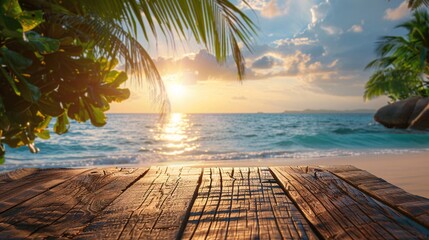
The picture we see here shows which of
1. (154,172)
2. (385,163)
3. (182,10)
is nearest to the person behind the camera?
(154,172)

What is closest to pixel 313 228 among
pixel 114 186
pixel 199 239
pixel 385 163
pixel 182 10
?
pixel 199 239

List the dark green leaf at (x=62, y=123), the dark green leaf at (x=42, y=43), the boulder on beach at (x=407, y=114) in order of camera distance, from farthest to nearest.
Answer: the boulder on beach at (x=407, y=114)
the dark green leaf at (x=62, y=123)
the dark green leaf at (x=42, y=43)

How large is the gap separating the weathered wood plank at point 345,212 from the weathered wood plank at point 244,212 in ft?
0.18

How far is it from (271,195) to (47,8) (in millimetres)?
2243

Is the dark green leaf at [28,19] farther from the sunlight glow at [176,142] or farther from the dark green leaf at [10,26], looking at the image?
the sunlight glow at [176,142]

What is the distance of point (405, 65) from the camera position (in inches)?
898

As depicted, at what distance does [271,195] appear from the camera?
5.35 ft

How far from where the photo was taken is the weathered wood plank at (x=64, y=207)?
1.26 meters

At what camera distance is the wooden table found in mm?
1206

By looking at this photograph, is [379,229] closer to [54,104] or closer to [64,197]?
[64,197]

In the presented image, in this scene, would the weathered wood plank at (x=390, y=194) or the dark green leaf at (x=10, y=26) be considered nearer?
the weathered wood plank at (x=390, y=194)

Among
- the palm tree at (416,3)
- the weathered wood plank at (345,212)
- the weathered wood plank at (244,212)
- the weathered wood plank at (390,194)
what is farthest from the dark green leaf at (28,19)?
the palm tree at (416,3)

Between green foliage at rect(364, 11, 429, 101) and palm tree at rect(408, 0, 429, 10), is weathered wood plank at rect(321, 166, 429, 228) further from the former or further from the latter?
green foliage at rect(364, 11, 429, 101)

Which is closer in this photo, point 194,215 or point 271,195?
point 194,215
